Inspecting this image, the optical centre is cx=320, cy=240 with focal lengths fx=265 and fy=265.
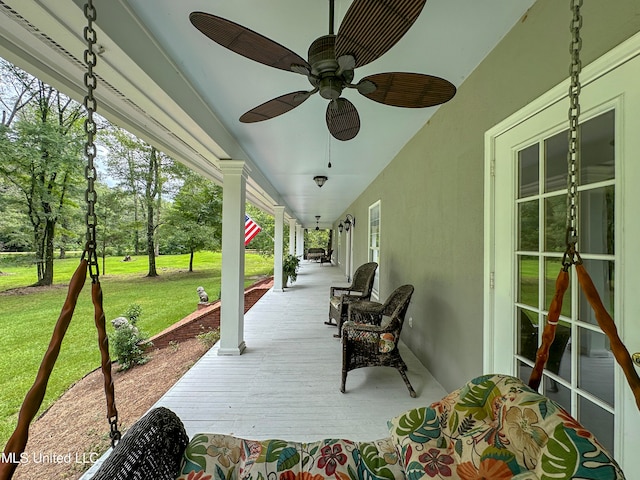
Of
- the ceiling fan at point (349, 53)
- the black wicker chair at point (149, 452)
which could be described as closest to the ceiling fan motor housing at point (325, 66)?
the ceiling fan at point (349, 53)

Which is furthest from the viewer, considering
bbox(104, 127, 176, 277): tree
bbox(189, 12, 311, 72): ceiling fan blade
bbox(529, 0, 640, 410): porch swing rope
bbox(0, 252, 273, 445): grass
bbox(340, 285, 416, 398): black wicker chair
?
bbox(104, 127, 176, 277): tree

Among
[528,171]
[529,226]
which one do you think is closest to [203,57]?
[528,171]

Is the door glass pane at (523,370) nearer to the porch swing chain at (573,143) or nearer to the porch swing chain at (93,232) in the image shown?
the porch swing chain at (573,143)

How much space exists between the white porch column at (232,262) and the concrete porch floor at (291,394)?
0.24 meters

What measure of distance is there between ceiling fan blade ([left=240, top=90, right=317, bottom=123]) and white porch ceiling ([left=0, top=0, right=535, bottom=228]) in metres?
0.43

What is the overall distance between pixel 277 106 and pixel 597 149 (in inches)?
64.4

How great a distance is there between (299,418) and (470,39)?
9.63ft

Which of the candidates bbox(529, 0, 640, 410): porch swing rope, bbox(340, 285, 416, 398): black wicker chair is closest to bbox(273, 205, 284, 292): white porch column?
bbox(340, 285, 416, 398): black wicker chair

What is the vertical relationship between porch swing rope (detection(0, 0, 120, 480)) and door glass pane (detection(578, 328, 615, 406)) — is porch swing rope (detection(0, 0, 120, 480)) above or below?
above

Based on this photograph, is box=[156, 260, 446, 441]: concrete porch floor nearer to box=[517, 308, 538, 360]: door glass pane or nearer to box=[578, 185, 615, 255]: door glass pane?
box=[517, 308, 538, 360]: door glass pane

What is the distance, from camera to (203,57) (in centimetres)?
180

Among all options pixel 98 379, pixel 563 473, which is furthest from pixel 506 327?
pixel 98 379

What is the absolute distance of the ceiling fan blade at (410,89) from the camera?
1330mm

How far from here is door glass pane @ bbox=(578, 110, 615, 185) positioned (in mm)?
1144
